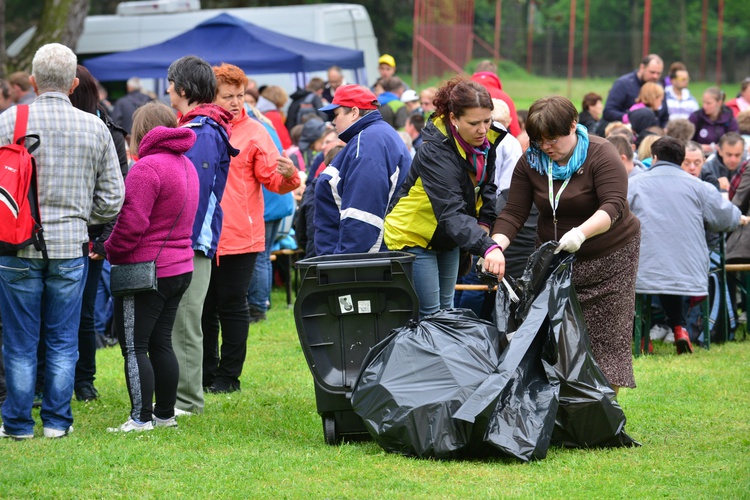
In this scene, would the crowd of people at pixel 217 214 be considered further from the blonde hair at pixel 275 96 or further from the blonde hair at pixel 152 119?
the blonde hair at pixel 275 96

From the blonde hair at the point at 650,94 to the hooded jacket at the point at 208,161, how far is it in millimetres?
7858

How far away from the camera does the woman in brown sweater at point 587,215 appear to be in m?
4.86

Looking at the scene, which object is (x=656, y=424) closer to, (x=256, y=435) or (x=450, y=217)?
(x=450, y=217)

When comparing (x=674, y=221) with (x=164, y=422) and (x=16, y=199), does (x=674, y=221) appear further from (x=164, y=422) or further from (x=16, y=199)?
(x=16, y=199)

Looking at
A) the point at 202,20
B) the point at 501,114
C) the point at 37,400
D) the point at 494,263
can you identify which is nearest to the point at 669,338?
the point at 501,114

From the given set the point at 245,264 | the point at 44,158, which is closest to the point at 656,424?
the point at 245,264

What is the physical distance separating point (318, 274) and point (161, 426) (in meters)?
1.31

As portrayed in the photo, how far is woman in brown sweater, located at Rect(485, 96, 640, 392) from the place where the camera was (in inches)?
191

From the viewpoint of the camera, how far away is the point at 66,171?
16.0 ft

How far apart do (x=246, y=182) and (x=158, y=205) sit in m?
1.32

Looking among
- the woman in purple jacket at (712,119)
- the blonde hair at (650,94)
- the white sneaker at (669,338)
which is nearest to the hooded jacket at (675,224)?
the white sneaker at (669,338)

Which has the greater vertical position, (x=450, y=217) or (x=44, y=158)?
(x=44, y=158)

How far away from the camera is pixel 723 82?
95.7 ft

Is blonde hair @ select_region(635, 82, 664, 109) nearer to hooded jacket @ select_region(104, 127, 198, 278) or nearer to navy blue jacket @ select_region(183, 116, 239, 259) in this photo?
navy blue jacket @ select_region(183, 116, 239, 259)
